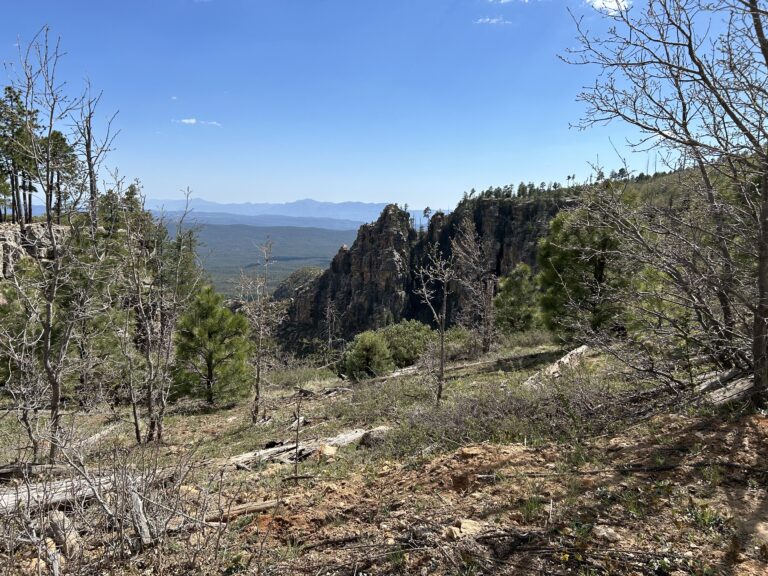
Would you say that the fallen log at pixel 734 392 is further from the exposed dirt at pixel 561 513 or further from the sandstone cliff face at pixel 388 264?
the sandstone cliff face at pixel 388 264

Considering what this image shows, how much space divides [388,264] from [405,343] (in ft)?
201

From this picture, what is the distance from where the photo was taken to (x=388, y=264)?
87.2 metres

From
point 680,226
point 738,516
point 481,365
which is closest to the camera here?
point 738,516

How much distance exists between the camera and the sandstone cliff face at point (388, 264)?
280 feet

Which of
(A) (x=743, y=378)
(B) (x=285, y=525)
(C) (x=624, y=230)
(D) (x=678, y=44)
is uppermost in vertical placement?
(D) (x=678, y=44)

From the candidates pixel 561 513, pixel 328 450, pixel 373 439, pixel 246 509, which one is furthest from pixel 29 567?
pixel 373 439

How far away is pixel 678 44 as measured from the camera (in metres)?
4.08

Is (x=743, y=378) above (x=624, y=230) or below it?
below

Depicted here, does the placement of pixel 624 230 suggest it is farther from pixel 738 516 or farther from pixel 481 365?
pixel 481 365

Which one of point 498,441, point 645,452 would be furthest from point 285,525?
point 645,452

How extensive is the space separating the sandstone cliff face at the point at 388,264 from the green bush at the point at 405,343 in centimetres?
5354

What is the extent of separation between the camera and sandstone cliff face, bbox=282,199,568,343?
8544cm

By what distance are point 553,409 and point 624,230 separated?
2.63 metres

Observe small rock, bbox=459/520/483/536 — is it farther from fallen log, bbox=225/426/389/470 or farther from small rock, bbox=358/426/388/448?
fallen log, bbox=225/426/389/470
